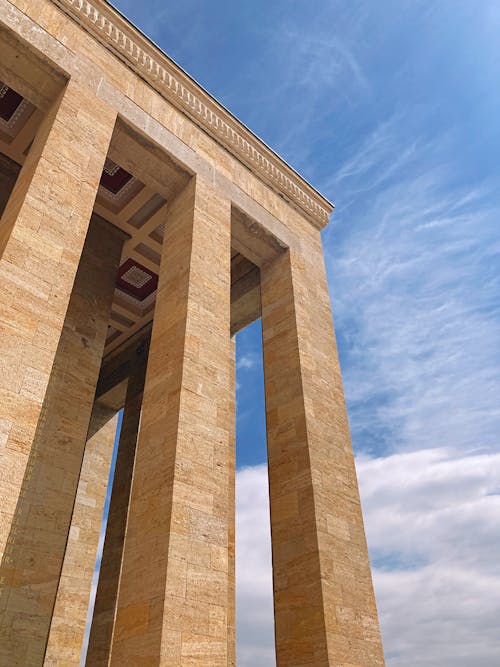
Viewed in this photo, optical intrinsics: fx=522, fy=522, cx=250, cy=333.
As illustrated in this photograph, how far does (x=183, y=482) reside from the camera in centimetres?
761

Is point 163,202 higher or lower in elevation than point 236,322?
higher

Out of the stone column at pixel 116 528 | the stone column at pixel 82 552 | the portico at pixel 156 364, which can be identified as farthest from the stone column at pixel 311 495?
the stone column at pixel 82 552

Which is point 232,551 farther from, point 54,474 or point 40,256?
point 40,256

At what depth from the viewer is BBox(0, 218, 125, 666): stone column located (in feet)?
31.0

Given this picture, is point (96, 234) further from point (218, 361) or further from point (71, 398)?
point (218, 361)

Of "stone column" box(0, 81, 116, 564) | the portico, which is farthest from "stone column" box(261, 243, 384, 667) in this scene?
"stone column" box(0, 81, 116, 564)

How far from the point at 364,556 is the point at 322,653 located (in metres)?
2.14

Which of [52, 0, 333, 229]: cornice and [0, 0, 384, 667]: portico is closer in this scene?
[0, 0, 384, 667]: portico

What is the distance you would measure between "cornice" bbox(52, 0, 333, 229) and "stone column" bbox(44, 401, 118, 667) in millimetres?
10077

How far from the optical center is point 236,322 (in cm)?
1627

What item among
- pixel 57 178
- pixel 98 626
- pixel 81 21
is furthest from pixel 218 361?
pixel 98 626

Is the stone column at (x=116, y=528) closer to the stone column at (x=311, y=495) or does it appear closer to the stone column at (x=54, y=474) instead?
the stone column at (x=54, y=474)

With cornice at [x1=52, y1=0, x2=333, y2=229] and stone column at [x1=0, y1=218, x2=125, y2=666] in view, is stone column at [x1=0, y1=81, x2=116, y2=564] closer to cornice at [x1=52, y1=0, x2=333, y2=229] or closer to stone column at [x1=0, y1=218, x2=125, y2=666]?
cornice at [x1=52, y1=0, x2=333, y2=229]

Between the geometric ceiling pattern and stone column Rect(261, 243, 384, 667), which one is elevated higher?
the geometric ceiling pattern
